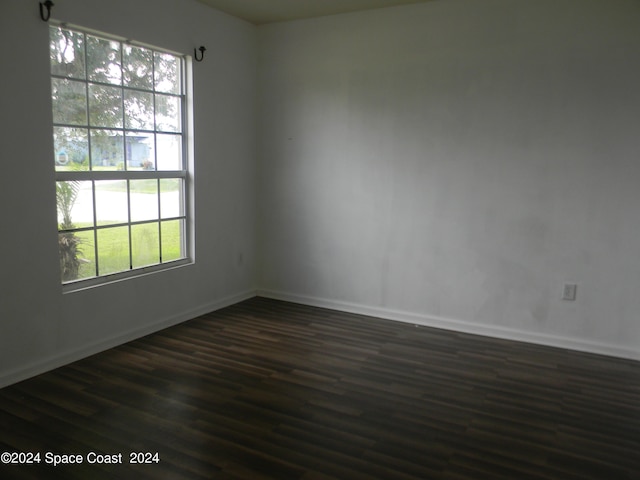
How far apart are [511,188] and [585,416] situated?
1765 mm

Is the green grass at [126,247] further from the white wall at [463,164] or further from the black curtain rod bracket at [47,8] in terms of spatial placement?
the black curtain rod bracket at [47,8]

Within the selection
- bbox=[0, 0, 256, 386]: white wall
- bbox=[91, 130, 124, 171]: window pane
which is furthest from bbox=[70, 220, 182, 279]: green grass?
bbox=[91, 130, 124, 171]: window pane

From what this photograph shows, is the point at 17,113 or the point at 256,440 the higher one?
the point at 17,113

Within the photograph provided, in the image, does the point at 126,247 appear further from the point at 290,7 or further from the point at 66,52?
the point at 290,7

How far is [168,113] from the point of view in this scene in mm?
4082

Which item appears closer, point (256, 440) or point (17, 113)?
point (256, 440)

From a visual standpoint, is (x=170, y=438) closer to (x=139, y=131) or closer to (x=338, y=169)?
(x=139, y=131)

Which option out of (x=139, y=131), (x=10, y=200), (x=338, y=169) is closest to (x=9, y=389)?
(x=10, y=200)

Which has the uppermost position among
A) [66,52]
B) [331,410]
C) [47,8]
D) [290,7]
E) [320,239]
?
[290,7]


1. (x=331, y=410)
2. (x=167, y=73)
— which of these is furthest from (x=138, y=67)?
(x=331, y=410)

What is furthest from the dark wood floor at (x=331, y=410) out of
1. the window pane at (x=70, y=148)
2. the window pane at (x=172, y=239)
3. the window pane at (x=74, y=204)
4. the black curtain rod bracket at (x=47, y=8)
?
the black curtain rod bracket at (x=47, y=8)

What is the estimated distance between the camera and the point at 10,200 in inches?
116

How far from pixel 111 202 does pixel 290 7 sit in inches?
84.7

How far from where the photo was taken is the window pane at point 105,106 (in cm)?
343
